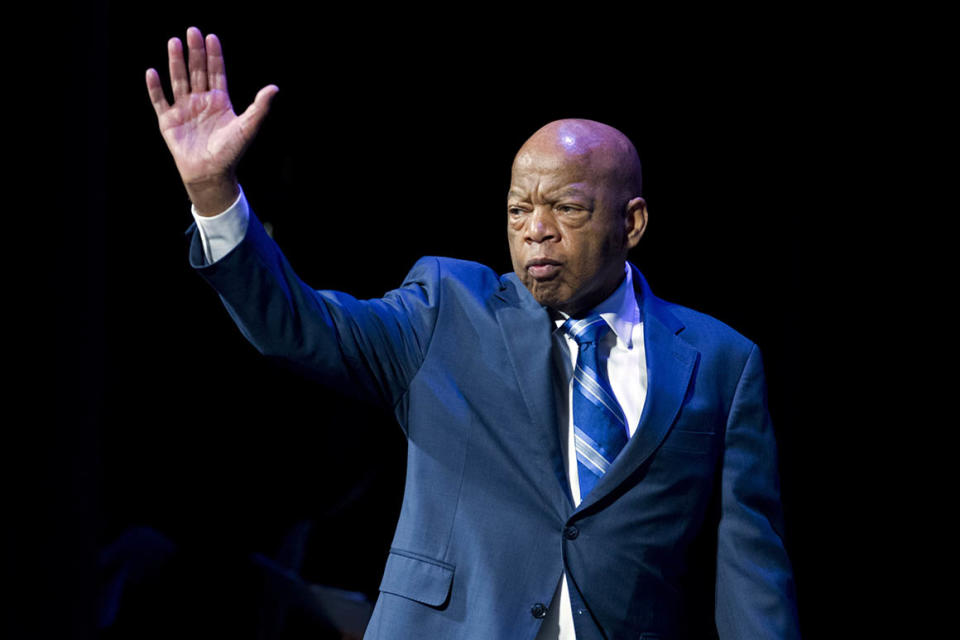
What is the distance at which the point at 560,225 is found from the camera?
5.90 ft

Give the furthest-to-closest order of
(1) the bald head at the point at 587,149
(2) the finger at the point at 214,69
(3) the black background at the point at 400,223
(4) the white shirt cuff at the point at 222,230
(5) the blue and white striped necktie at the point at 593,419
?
1. (3) the black background at the point at 400,223
2. (1) the bald head at the point at 587,149
3. (5) the blue and white striped necktie at the point at 593,419
4. (2) the finger at the point at 214,69
5. (4) the white shirt cuff at the point at 222,230

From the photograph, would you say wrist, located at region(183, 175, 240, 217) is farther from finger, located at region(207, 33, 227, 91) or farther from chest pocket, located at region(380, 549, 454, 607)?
chest pocket, located at region(380, 549, 454, 607)

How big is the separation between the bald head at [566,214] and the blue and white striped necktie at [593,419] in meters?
0.10

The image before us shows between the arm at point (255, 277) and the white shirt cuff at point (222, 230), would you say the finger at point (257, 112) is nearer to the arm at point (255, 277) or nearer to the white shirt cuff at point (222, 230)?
the arm at point (255, 277)

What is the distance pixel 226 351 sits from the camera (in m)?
2.72

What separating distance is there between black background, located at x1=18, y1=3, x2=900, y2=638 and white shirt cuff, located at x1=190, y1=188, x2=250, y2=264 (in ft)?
3.12

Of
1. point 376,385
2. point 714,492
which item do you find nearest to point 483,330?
point 376,385

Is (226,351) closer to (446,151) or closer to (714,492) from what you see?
(446,151)

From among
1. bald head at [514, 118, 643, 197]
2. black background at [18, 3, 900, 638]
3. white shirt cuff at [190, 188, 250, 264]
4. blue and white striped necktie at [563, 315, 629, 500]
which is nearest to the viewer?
white shirt cuff at [190, 188, 250, 264]

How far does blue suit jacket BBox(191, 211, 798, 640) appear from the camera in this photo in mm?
1612

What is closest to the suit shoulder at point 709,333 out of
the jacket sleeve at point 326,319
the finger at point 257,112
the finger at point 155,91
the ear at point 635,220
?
the ear at point 635,220

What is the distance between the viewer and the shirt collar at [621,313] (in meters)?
1.86

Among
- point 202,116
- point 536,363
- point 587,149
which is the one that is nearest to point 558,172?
point 587,149

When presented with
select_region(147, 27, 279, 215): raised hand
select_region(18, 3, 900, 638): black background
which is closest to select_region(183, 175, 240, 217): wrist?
select_region(147, 27, 279, 215): raised hand
